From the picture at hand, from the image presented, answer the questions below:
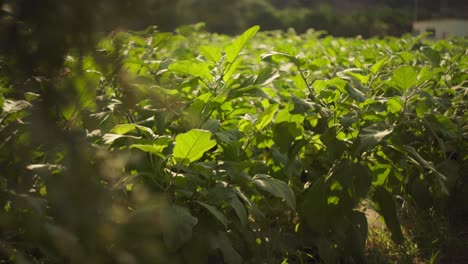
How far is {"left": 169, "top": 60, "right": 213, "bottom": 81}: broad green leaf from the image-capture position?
2.75m

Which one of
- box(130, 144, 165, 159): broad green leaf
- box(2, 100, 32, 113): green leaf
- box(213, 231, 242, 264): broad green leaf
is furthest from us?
box(213, 231, 242, 264): broad green leaf

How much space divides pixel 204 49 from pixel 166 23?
179 cm

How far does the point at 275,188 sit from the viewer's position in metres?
2.38

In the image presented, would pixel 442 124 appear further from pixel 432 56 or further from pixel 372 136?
pixel 432 56

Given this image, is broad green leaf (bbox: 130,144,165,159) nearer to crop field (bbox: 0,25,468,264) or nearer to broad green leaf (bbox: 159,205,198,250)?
crop field (bbox: 0,25,468,264)

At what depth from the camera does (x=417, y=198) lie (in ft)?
10.3

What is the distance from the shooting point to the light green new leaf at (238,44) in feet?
8.31

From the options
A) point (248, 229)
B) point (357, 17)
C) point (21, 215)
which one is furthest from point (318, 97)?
point (357, 17)

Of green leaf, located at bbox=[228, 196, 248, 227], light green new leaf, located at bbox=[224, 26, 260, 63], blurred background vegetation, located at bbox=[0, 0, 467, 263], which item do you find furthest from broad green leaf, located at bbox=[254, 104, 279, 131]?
blurred background vegetation, located at bbox=[0, 0, 467, 263]

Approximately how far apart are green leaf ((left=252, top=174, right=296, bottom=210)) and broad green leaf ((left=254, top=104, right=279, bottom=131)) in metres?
0.33

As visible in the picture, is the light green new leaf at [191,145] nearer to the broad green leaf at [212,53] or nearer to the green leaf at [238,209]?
the green leaf at [238,209]

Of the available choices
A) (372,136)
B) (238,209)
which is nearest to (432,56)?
(372,136)

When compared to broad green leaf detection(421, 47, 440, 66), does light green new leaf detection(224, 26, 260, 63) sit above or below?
above

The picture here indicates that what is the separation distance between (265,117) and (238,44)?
35cm
